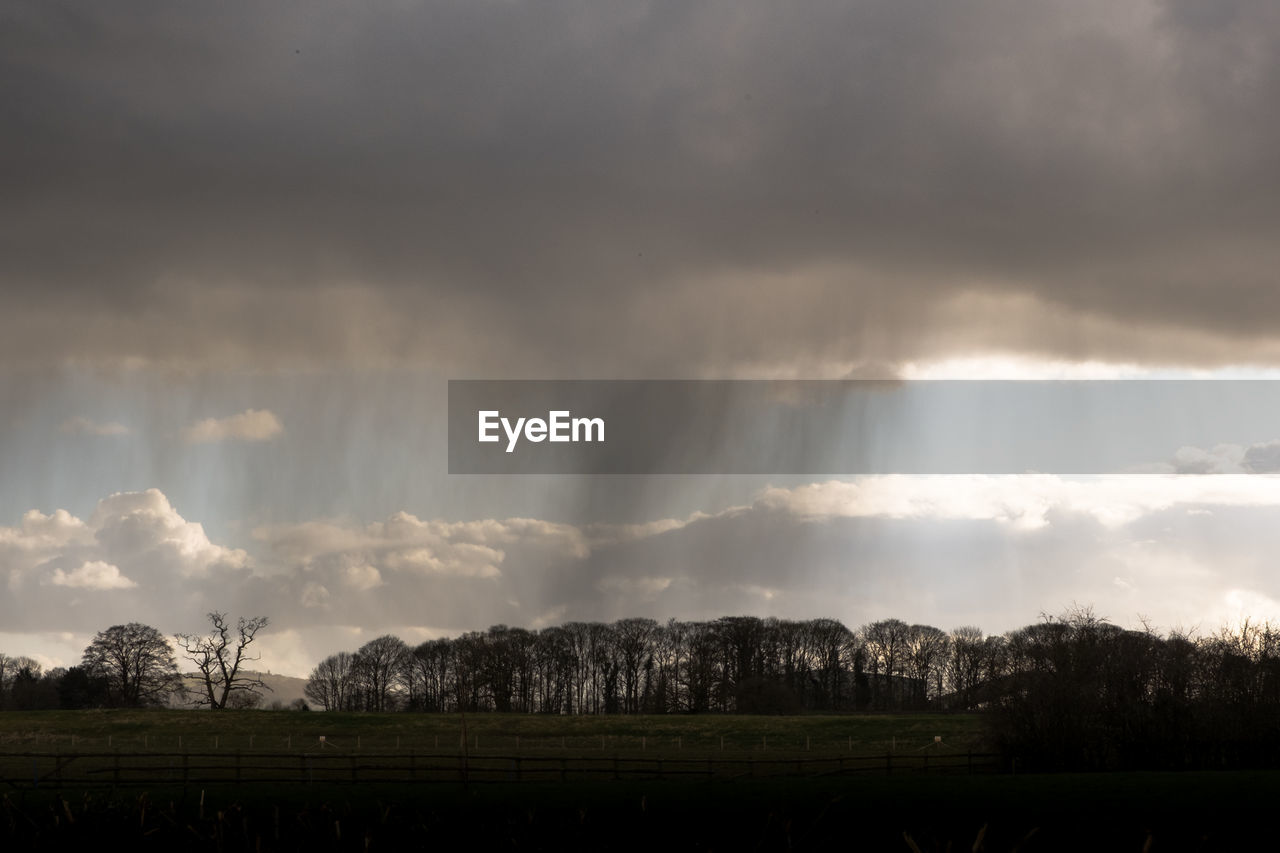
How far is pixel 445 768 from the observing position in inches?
1970

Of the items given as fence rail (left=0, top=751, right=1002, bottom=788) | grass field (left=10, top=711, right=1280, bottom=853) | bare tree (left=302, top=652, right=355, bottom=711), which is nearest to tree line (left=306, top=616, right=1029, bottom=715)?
bare tree (left=302, top=652, right=355, bottom=711)

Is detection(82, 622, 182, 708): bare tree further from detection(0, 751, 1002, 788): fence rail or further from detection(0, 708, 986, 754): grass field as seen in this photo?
detection(0, 751, 1002, 788): fence rail

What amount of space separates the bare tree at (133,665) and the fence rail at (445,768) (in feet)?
165

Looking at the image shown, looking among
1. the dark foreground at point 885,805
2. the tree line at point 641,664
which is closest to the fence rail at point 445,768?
the dark foreground at point 885,805

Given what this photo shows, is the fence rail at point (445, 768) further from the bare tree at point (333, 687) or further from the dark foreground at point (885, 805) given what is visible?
the bare tree at point (333, 687)

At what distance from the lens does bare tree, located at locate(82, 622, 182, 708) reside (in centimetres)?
10631

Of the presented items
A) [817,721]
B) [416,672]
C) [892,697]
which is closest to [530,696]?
[416,672]

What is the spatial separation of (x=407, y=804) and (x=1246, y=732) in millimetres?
41513

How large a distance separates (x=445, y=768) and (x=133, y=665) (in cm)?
7163

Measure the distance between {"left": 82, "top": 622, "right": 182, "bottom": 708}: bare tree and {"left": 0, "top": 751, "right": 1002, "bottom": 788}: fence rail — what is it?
165ft

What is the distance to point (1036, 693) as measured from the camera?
5372cm

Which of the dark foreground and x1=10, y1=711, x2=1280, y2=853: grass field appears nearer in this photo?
x1=10, y1=711, x2=1280, y2=853: grass field

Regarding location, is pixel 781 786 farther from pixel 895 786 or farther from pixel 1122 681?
pixel 1122 681

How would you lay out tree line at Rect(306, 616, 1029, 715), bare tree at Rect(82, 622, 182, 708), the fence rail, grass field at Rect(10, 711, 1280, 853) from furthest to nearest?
1. tree line at Rect(306, 616, 1029, 715)
2. bare tree at Rect(82, 622, 182, 708)
3. the fence rail
4. grass field at Rect(10, 711, 1280, 853)
